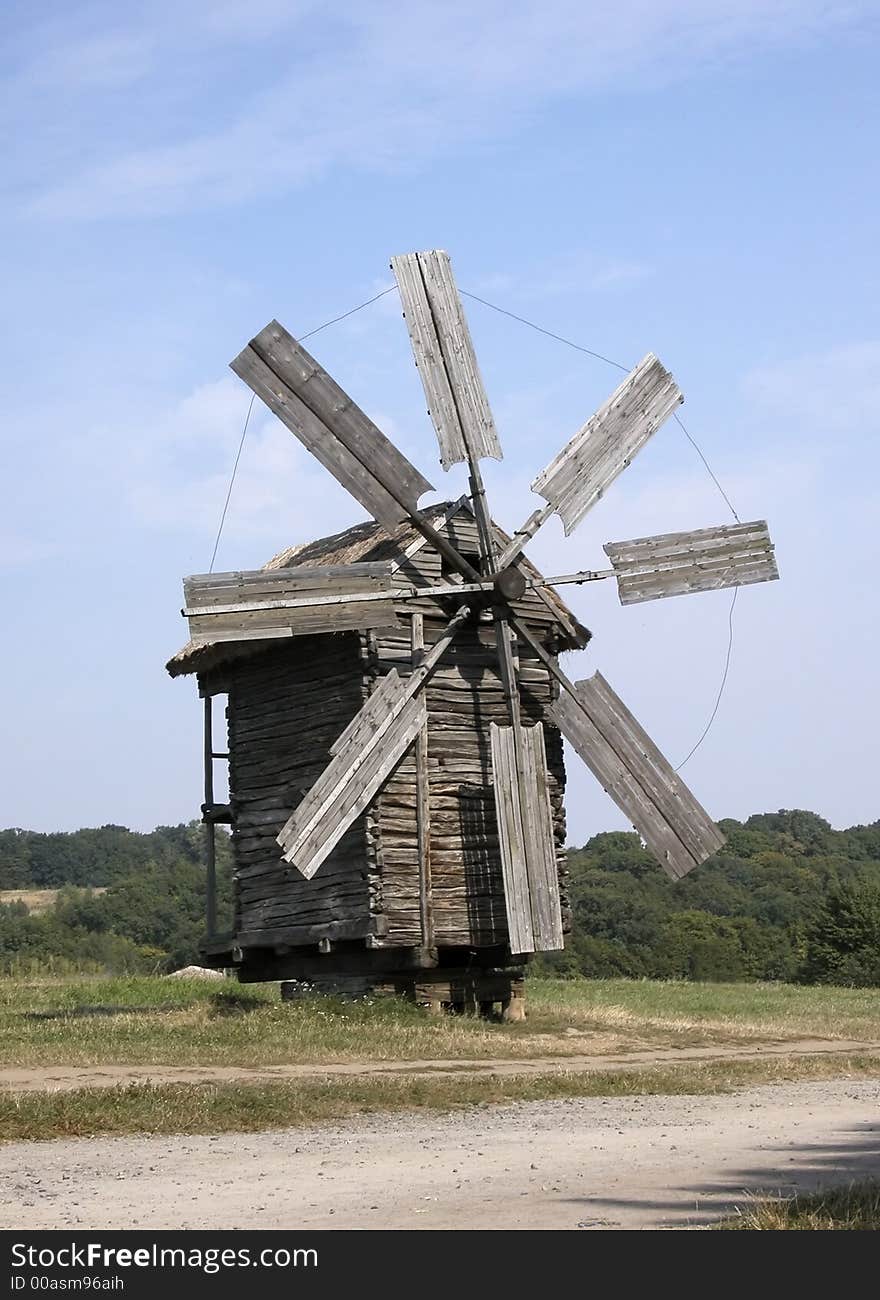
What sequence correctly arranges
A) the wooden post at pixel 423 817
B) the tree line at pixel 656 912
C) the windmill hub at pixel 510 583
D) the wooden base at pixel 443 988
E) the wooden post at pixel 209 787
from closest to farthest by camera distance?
the wooden post at pixel 423 817 → the wooden base at pixel 443 988 → the windmill hub at pixel 510 583 → the wooden post at pixel 209 787 → the tree line at pixel 656 912

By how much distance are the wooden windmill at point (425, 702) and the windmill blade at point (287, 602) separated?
26 millimetres

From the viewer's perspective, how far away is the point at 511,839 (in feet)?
67.4

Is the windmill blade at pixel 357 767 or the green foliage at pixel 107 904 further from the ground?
the green foliage at pixel 107 904

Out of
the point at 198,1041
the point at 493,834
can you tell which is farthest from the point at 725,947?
the point at 198,1041

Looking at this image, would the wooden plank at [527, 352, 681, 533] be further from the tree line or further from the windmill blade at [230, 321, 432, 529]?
the tree line

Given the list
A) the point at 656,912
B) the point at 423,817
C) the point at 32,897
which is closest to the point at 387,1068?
the point at 423,817

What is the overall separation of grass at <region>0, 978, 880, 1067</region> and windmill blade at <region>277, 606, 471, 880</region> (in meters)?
1.96

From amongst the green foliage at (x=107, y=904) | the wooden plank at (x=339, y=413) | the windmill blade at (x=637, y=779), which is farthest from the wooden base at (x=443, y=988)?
the green foliage at (x=107, y=904)

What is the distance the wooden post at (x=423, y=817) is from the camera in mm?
20641

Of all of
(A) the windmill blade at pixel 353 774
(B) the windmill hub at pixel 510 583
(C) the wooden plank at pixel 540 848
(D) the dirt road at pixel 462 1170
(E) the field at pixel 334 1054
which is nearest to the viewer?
(D) the dirt road at pixel 462 1170

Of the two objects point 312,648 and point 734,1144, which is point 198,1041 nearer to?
point 312,648

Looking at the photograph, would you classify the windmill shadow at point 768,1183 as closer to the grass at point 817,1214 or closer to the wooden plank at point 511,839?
the grass at point 817,1214

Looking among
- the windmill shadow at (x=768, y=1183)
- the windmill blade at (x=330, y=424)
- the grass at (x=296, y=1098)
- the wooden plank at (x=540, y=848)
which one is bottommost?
the windmill shadow at (x=768, y=1183)

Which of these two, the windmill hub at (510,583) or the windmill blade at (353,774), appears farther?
the windmill hub at (510,583)
